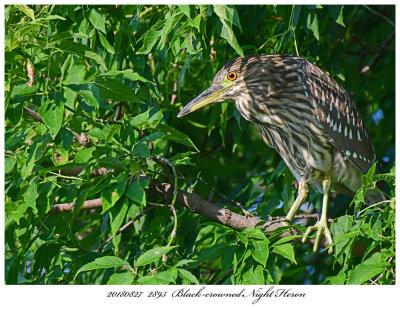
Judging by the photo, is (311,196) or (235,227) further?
(311,196)

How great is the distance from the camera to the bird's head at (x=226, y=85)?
3.70 m

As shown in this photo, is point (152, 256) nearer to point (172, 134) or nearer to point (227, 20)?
point (172, 134)

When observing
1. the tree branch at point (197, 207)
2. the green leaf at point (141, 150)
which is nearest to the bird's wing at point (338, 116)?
the tree branch at point (197, 207)

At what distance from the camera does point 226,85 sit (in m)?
3.78

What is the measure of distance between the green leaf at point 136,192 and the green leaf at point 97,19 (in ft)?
3.21

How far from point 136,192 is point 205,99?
4.21 feet

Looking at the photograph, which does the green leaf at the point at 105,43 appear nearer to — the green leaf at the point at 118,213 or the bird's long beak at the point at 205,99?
the bird's long beak at the point at 205,99

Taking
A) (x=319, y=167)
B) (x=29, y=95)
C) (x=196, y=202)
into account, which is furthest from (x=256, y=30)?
(x=29, y=95)

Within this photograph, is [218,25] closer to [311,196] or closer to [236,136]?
[236,136]

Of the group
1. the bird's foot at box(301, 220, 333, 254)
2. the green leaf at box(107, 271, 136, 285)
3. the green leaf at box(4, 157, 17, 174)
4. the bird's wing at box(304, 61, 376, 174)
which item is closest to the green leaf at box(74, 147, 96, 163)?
the green leaf at box(4, 157, 17, 174)

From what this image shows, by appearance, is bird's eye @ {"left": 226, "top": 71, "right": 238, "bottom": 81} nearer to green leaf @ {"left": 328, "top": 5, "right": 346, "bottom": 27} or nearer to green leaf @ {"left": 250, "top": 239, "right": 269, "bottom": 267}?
green leaf @ {"left": 328, "top": 5, "right": 346, "bottom": 27}

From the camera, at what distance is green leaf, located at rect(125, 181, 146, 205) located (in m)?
2.50

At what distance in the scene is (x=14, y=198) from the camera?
306 centimetres

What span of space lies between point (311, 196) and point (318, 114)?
0.59 metres
